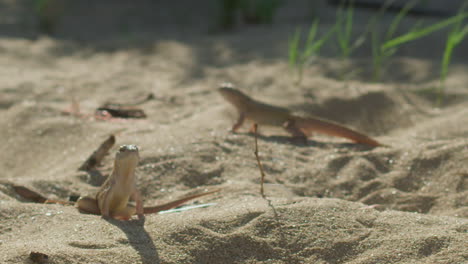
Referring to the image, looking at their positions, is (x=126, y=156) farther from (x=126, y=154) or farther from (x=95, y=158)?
(x=95, y=158)

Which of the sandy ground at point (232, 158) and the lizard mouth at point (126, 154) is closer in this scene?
the sandy ground at point (232, 158)

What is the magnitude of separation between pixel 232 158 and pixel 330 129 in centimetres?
95

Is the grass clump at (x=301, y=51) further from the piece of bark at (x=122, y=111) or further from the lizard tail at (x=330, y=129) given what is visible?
the piece of bark at (x=122, y=111)

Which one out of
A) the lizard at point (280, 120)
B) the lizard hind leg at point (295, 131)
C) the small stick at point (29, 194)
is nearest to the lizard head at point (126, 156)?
the small stick at point (29, 194)

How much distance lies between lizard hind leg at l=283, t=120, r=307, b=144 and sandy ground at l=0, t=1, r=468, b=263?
9 cm

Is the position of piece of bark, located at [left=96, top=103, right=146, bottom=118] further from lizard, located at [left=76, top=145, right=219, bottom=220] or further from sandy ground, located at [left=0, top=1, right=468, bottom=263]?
lizard, located at [left=76, top=145, right=219, bottom=220]

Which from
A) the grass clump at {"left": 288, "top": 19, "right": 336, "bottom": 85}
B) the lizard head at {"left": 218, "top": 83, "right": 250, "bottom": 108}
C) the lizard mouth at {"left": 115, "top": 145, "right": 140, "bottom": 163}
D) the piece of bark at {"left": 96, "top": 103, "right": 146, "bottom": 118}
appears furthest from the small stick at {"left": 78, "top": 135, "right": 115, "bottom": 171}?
the grass clump at {"left": 288, "top": 19, "right": 336, "bottom": 85}

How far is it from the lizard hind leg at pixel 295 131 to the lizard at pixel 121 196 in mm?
1627

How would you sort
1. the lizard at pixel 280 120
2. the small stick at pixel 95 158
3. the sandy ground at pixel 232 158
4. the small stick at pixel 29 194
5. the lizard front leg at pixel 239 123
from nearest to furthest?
the sandy ground at pixel 232 158, the small stick at pixel 29 194, the small stick at pixel 95 158, the lizard at pixel 280 120, the lizard front leg at pixel 239 123

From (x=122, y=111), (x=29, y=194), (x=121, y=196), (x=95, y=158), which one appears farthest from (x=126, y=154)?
(x=122, y=111)

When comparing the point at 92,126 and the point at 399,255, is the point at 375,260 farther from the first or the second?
the point at 92,126

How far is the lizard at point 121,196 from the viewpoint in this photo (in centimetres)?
306

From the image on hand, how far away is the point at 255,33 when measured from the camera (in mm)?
8672

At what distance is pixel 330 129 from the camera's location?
4504 mm
